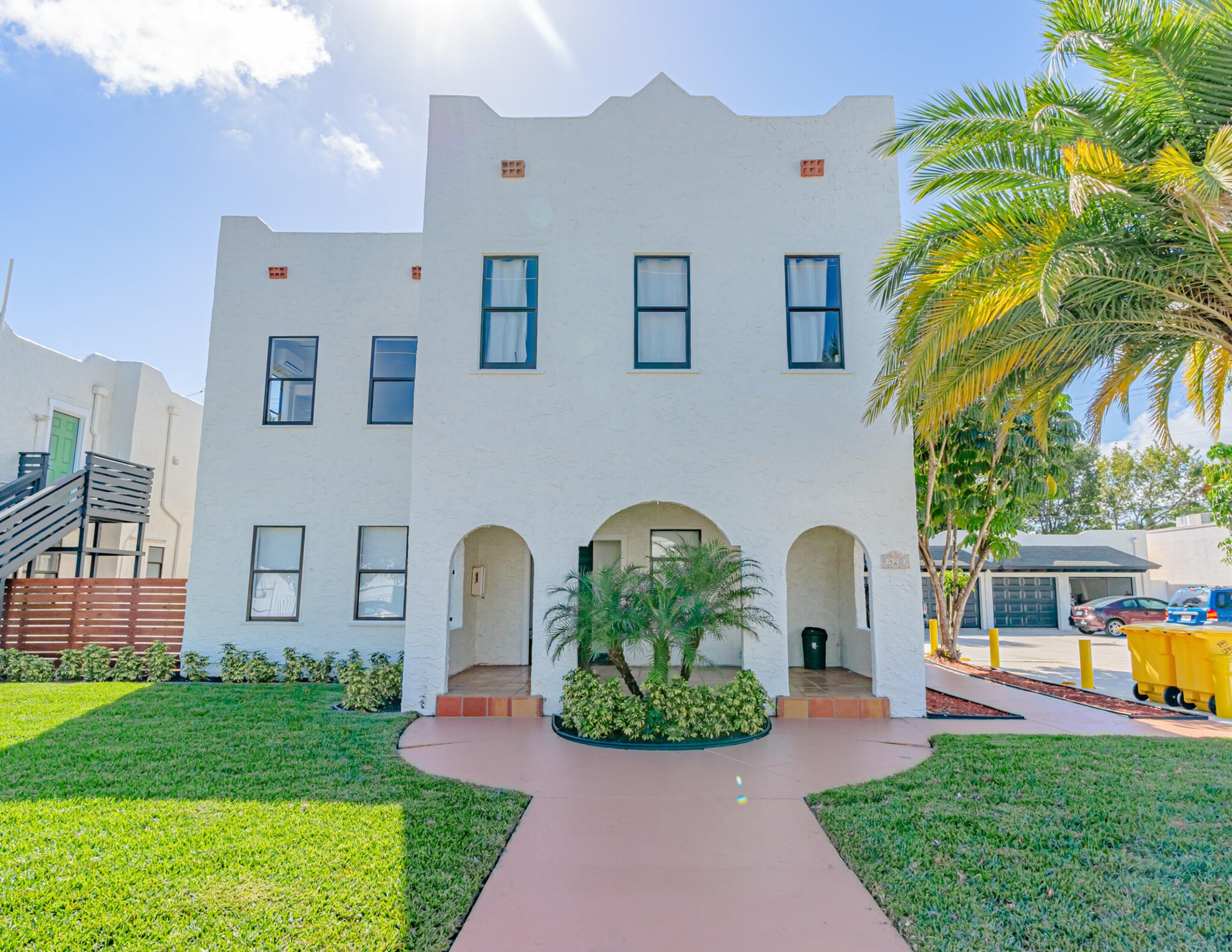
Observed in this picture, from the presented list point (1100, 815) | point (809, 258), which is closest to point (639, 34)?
point (809, 258)

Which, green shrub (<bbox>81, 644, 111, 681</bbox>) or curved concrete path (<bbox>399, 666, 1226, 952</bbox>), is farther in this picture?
green shrub (<bbox>81, 644, 111, 681</bbox>)

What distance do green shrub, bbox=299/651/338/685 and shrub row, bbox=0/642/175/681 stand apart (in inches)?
98.6

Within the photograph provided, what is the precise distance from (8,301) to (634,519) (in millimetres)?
15201

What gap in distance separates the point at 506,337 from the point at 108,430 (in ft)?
47.6

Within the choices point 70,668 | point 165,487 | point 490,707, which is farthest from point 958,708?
point 165,487

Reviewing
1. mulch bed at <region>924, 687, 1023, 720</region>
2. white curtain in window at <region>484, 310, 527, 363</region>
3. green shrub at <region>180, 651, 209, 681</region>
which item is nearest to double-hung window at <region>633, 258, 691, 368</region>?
white curtain in window at <region>484, 310, 527, 363</region>

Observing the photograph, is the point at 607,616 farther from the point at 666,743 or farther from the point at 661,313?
the point at 661,313

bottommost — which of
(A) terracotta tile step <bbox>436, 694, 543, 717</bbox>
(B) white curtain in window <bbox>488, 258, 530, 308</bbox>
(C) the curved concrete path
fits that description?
(C) the curved concrete path

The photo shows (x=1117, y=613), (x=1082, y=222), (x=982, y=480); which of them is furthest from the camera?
(x=1117, y=613)

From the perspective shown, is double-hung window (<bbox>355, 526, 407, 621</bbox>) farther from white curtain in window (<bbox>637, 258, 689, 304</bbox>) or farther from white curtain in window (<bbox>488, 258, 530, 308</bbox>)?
white curtain in window (<bbox>637, 258, 689, 304</bbox>)

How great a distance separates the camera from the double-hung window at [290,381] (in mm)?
13219

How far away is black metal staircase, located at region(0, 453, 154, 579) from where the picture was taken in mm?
13359

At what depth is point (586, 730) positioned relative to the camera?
27.4 feet

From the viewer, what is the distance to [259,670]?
1221 cm
